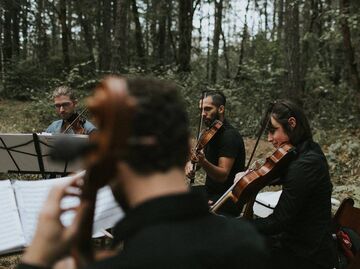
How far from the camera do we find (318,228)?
2852 millimetres

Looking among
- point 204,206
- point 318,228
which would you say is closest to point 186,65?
point 318,228

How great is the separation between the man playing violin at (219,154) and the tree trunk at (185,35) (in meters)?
9.93

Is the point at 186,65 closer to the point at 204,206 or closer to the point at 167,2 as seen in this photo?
the point at 167,2

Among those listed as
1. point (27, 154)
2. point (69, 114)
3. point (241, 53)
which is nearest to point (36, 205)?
point (27, 154)

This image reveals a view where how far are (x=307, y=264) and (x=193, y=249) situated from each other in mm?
2114

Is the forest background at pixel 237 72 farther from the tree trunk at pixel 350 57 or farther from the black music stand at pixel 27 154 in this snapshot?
the black music stand at pixel 27 154

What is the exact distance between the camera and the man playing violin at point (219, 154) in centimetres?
394

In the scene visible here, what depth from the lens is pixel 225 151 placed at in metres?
3.99

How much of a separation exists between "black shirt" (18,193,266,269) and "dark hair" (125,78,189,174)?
0.09m

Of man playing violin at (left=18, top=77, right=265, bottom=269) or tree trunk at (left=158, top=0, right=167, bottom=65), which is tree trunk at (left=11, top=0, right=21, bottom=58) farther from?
man playing violin at (left=18, top=77, right=265, bottom=269)

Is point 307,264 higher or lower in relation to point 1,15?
lower

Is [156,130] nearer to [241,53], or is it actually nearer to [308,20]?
[308,20]

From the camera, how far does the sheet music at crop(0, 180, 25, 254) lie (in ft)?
8.02

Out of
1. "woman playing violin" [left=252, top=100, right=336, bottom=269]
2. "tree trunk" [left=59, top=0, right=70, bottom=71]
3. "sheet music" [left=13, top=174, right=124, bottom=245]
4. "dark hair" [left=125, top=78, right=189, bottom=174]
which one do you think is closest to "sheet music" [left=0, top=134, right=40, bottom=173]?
"sheet music" [left=13, top=174, right=124, bottom=245]
